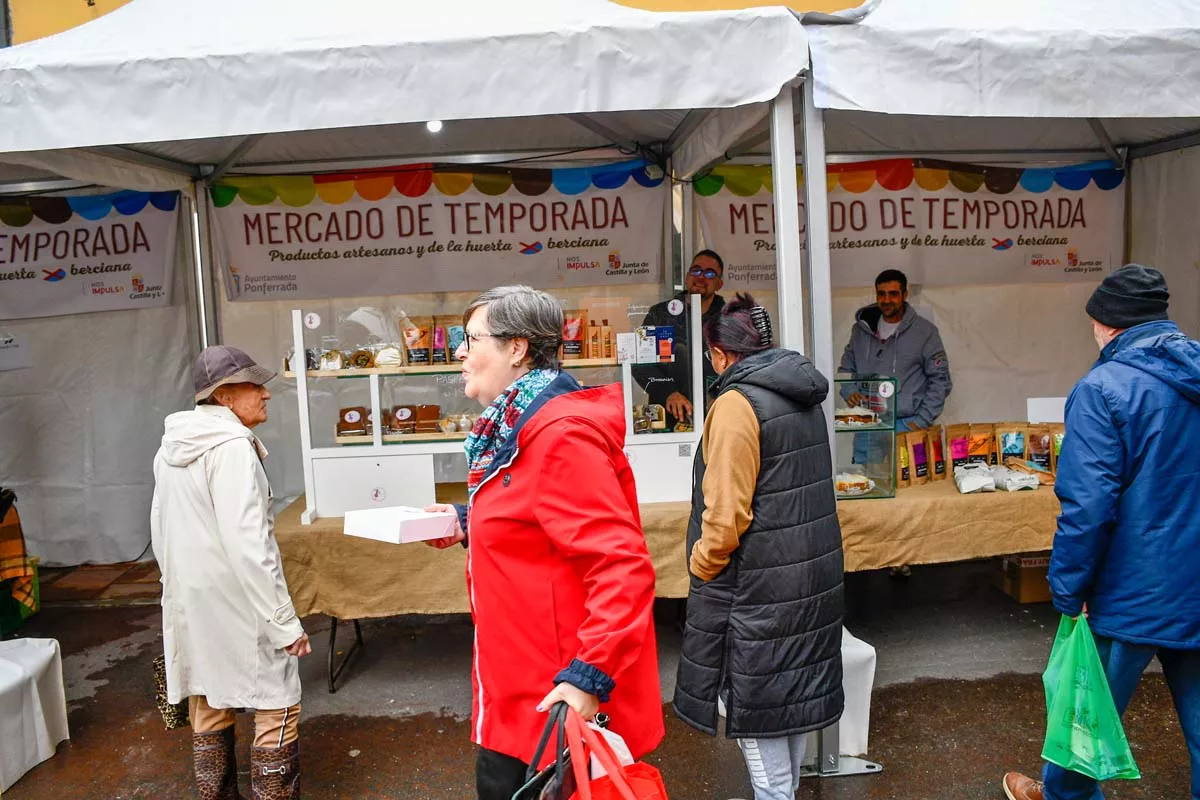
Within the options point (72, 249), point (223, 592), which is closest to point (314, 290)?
point (72, 249)

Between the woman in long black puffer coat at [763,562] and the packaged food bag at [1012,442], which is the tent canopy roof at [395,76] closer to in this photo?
the woman in long black puffer coat at [763,562]

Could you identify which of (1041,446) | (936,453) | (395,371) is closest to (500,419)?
(395,371)

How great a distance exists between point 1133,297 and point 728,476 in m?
1.28

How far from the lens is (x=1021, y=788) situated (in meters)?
3.14

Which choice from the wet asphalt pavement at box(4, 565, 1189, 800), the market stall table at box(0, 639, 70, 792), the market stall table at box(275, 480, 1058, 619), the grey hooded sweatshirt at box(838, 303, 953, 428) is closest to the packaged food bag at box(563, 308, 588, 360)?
the market stall table at box(275, 480, 1058, 619)

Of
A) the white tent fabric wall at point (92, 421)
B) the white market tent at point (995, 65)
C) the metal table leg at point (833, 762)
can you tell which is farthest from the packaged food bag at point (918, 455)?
the white tent fabric wall at point (92, 421)

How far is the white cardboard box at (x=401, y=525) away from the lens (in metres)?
2.27

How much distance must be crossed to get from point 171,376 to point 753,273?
13.1 ft

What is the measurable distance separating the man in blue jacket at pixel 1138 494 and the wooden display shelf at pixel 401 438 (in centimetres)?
250

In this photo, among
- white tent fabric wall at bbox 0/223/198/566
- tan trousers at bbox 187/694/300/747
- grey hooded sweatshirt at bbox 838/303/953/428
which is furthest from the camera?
white tent fabric wall at bbox 0/223/198/566

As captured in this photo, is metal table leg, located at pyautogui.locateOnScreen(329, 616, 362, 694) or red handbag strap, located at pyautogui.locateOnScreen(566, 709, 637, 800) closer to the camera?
red handbag strap, located at pyautogui.locateOnScreen(566, 709, 637, 800)

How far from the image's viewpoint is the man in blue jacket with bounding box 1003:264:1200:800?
248cm

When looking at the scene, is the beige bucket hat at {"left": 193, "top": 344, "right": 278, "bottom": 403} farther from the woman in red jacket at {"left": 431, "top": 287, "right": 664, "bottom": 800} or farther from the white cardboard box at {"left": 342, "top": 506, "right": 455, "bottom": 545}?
the woman in red jacket at {"left": 431, "top": 287, "right": 664, "bottom": 800}

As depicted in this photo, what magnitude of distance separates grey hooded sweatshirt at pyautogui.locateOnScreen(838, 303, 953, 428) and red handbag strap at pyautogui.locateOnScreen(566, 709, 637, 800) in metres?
3.77
